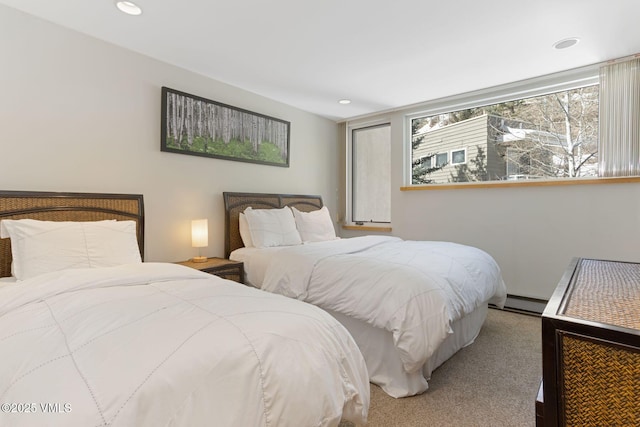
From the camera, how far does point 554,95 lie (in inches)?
132

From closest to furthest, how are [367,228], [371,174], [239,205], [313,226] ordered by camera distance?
[239,205] < [313,226] < [367,228] < [371,174]

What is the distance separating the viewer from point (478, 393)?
6.20ft

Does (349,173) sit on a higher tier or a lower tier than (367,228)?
higher

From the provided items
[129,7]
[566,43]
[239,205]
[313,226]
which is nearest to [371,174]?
[313,226]

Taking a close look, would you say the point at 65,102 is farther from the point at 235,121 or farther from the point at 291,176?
the point at 291,176

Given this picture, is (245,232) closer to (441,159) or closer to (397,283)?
(397,283)

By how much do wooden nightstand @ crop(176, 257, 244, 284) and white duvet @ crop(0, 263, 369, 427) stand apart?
1.33 meters

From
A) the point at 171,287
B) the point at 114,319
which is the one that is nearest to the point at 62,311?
the point at 114,319

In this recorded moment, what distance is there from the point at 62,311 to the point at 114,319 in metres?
0.28

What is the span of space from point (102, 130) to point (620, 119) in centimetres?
444

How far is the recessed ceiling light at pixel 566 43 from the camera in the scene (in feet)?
8.14

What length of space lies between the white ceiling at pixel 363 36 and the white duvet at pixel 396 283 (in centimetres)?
167

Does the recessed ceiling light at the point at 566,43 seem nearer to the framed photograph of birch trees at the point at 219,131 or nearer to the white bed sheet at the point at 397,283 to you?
the white bed sheet at the point at 397,283

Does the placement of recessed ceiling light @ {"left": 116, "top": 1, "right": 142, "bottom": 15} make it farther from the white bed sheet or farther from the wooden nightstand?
the white bed sheet
